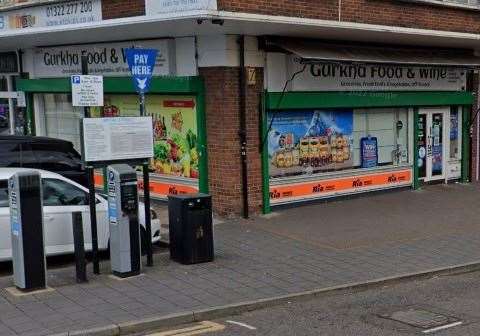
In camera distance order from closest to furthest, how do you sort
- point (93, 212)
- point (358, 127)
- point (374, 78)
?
1. point (93, 212)
2. point (374, 78)
3. point (358, 127)

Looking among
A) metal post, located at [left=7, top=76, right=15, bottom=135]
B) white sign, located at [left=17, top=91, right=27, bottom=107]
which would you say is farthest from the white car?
metal post, located at [left=7, top=76, right=15, bottom=135]

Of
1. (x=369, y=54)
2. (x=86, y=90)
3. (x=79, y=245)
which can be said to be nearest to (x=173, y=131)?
(x=369, y=54)

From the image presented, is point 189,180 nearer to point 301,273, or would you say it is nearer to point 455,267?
point 301,273

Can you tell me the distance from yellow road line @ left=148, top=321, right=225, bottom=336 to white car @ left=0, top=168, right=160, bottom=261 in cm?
307

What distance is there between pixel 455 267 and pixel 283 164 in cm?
499

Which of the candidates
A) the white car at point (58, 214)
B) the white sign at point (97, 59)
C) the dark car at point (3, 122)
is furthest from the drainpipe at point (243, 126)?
the dark car at point (3, 122)

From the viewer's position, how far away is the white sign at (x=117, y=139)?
8.35 metres

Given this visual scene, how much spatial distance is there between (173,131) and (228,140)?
171cm

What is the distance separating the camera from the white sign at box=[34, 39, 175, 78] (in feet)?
43.7

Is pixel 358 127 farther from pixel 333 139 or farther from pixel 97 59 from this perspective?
pixel 97 59

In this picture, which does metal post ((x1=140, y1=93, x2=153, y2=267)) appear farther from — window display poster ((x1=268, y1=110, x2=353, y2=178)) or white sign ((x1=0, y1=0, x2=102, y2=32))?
window display poster ((x1=268, y1=110, x2=353, y2=178))

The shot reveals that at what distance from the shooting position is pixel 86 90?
8.48m

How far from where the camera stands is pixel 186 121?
1330 cm

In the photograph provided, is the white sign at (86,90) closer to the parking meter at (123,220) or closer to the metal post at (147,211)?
the parking meter at (123,220)
